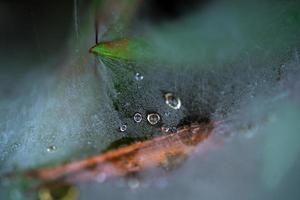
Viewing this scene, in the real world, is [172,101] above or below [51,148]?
above

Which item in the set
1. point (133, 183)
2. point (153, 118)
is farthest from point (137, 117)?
point (133, 183)

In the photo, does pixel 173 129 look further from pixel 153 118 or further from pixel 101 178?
pixel 101 178

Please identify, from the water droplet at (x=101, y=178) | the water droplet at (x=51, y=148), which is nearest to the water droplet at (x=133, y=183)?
the water droplet at (x=101, y=178)

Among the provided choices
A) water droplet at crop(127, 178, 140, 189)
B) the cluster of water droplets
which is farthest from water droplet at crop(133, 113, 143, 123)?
water droplet at crop(127, 178, 140, 189)

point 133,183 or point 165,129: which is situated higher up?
point 165,129

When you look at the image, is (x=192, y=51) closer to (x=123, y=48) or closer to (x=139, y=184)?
(x=123, y=48)

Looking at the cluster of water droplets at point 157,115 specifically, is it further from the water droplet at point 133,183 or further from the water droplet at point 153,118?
the water droplet at point 133,183

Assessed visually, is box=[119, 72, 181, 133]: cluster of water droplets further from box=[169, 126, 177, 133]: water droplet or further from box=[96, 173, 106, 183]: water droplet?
box=[96, 173, 106, 183]: water droplet

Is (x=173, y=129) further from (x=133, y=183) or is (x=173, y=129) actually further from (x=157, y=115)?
(x=133, y=183)

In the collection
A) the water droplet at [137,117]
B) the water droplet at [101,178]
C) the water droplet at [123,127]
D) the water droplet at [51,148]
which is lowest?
the water droplet at [101,178]

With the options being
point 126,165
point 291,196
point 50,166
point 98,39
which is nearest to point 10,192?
point 50,166
